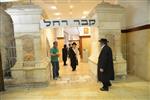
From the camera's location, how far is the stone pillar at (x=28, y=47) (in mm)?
6352

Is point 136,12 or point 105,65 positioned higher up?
point 136,12

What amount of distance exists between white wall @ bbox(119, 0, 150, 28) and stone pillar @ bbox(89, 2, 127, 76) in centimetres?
74

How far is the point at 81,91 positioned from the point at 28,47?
6.90ft

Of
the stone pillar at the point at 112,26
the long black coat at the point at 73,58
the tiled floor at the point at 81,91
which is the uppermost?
the stone pillar at the point at 112,26

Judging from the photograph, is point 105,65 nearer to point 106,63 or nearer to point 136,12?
point 106,63

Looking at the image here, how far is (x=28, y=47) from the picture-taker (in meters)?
6.45

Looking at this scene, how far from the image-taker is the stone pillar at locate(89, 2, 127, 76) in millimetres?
6609

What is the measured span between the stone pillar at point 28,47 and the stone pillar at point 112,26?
1.86 m

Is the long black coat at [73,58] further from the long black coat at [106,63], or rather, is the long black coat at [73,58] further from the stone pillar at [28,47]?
the long black coat at [106,63]

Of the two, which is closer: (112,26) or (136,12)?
(112,26)

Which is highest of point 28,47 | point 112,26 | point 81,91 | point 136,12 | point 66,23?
point 136,12

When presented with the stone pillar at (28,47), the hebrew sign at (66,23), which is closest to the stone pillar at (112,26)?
the hebrew sign at (66,23)

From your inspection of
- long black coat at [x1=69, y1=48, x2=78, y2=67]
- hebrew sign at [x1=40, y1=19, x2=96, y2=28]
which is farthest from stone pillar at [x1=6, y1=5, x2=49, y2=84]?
long black coat at [x1=69, y1=48, x2=78, y2=67]

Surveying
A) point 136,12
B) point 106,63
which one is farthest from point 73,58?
point 106,63
